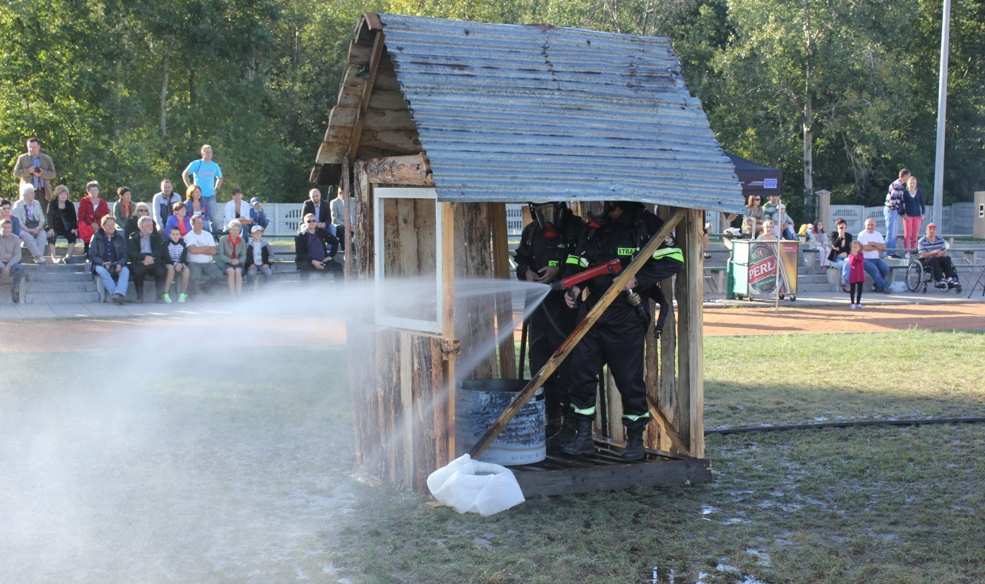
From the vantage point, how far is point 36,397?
1185 cm

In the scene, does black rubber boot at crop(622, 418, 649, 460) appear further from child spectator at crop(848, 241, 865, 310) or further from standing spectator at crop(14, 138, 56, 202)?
standing spectator at crop(14, 138, 56, 202)

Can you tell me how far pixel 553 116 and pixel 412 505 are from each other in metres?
2.77

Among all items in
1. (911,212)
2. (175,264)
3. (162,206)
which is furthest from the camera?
(911,212)

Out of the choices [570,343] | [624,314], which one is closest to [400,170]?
[570,343]

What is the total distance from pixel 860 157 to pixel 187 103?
90.3 ft

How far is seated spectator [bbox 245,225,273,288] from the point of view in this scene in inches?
822

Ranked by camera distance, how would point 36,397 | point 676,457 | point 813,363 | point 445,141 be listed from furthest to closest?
1. point 813,363
2. point 36,397
3. point 676,457
4. point 445,141

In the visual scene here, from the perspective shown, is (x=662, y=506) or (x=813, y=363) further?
(x=813, y=363)

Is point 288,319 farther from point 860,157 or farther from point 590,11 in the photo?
point 860,157

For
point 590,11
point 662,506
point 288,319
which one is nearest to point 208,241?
point 288,319

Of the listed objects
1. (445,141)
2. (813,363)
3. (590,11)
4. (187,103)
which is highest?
(590,11)

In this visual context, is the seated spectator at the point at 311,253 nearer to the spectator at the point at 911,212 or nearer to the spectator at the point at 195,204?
the spectator at the point at 195,204

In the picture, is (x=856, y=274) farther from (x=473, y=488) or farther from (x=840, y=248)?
(x=473, y=488)

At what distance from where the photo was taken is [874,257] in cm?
2527
